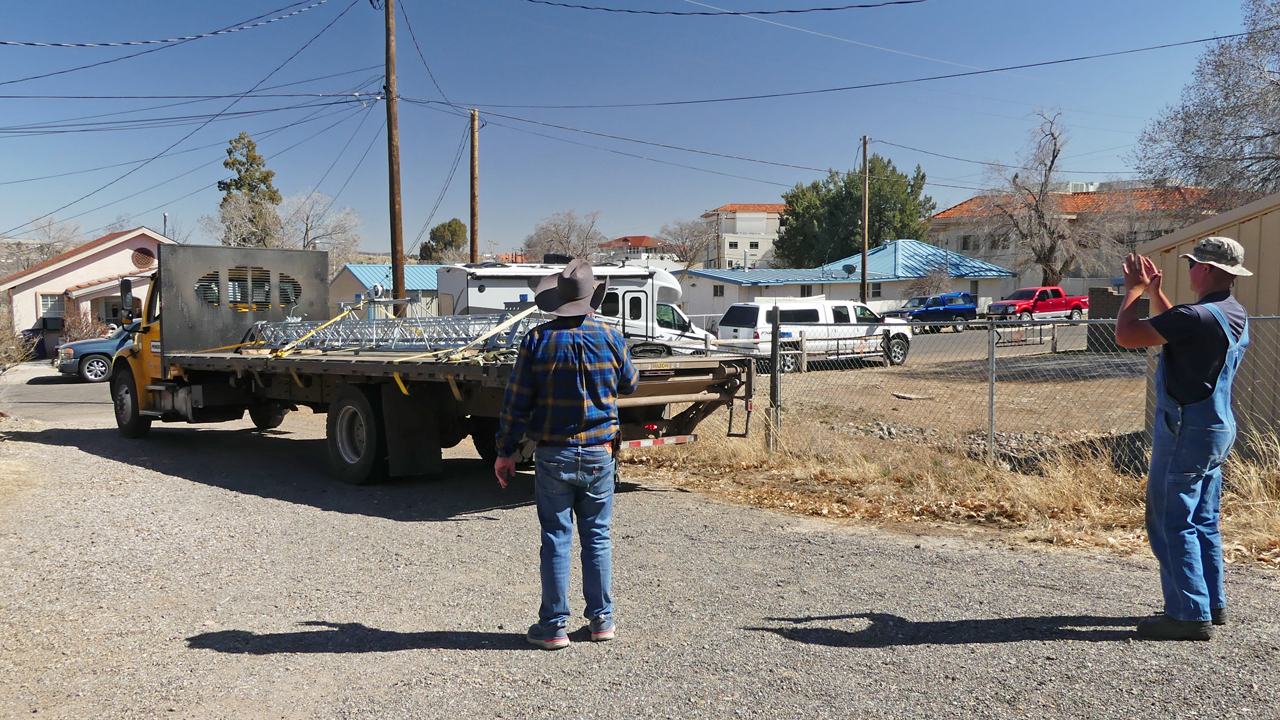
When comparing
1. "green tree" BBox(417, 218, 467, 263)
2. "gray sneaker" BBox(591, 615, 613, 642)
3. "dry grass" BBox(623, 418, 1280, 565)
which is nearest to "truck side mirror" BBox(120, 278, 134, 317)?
"dry grass" BBox(623, 418, 1280, 565)

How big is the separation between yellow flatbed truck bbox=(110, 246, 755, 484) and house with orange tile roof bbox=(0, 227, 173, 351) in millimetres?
27170

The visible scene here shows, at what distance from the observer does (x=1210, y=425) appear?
13.9 feet

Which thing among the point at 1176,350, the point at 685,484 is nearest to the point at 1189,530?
the point at 1176,350

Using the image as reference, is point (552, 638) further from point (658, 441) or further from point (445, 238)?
point (445, 238)

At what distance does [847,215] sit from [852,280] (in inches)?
516

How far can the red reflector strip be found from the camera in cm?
814

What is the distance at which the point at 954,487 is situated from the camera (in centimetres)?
816

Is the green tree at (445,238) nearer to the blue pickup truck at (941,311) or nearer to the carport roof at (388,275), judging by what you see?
the carport roof at (388,275)

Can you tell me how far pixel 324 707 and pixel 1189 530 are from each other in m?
3.91

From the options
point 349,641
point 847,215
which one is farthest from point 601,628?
point 847,215

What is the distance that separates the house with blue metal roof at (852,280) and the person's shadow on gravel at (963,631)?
145 ft

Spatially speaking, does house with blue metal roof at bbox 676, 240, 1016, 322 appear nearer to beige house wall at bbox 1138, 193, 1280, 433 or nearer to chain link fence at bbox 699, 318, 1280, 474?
chain link fence at bbox 699, 318, 1280, 474

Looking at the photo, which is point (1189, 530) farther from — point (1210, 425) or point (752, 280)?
point (752, 280)

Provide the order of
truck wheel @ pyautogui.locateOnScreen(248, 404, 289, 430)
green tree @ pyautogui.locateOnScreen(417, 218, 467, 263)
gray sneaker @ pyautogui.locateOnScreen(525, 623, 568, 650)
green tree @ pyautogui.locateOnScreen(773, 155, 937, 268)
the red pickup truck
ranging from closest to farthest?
gray sneaker @ pyautogui.locateOnScreen(525, 623, 568, 650) → truck wheel @ pyautogui.locateOnScreen(248, 404, 289, 430) → the red pickup truck → green tree @ pyautogui.locateOnScreen(773, 155, 937, 268) → green tree @ pyautogui.locateOnScreen(417, 218, 467, 263)
